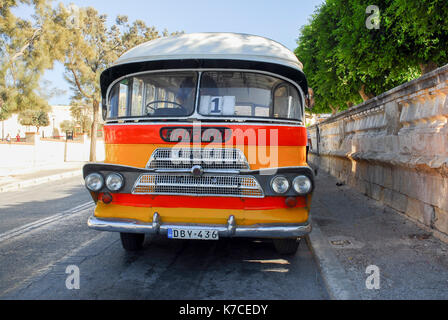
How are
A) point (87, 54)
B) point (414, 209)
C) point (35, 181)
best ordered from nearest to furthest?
point (414, 209), point (35, 181), point (87, 54)

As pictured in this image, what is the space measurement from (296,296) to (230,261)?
1.38m

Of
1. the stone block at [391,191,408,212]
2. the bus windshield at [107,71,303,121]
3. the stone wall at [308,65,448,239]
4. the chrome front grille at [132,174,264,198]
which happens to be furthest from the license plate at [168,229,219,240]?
the stone block at [391,191,408,212]

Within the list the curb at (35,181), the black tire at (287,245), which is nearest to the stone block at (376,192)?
the black tire at (287,245)

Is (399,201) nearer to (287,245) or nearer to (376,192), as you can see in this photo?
(376,192)

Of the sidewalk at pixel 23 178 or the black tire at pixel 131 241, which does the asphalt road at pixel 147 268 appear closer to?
the black tire at pixel 131 241

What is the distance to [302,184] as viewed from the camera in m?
4.75

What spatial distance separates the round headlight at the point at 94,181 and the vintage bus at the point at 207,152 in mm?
11

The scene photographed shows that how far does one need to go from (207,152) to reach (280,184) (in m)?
0.85

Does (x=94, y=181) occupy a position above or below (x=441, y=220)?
above

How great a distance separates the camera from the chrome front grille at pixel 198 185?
189 inches

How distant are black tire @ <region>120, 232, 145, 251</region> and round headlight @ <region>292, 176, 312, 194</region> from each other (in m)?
2.25

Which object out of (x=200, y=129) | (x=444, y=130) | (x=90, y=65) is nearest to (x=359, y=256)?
(x=444, y=130)

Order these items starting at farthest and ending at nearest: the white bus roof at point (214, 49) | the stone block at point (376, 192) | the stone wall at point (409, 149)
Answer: the stone block at point (376, 192), the stone wall at point (409, 149), the white bus roof at point (214, 49)

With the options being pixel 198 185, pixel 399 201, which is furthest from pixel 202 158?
pixel 399 201
